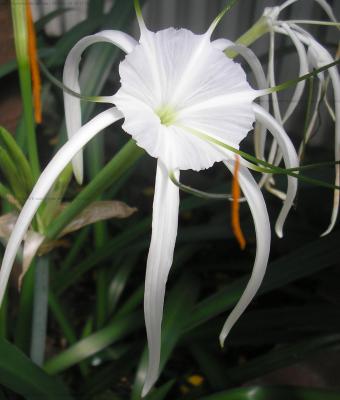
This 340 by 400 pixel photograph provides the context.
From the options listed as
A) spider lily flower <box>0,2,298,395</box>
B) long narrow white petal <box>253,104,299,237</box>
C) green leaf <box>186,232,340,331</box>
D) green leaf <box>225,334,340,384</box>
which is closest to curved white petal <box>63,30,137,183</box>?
spider lily flower <box>0,2,298,395</box>

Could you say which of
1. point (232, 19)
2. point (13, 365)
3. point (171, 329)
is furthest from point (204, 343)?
point (232, 19)

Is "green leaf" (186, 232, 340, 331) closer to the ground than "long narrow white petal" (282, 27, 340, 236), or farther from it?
closer to the ground

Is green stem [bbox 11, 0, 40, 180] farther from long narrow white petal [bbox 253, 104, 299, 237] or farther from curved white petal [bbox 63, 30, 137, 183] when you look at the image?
long narrow white petal [bbox 253, 104, 299, 237]

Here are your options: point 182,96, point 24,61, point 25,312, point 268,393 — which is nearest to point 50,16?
point 24,61

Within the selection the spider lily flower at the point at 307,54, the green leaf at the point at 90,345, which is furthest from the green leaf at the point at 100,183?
the green leaf at the point at 90,345

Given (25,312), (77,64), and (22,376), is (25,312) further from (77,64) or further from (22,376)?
(77,64)

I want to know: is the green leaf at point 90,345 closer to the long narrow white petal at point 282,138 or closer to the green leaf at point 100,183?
the green leaf at point 100,183


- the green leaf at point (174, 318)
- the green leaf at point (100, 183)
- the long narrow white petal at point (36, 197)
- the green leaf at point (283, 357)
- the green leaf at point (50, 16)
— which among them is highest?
the green leaf at point (50, 16)

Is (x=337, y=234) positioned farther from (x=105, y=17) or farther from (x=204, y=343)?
(x=105, y=17)
